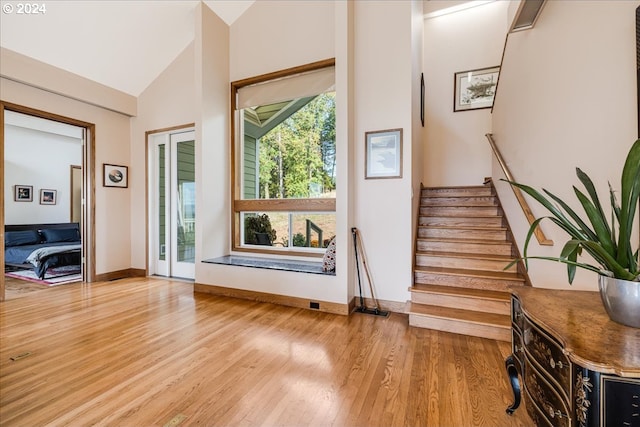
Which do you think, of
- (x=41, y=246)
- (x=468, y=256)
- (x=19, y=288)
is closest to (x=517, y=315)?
(x=468, y=256)

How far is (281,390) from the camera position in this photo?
5.71 feet

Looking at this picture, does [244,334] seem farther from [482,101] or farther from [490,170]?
[482,101]

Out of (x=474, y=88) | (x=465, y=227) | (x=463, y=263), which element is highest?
(x=474, y=88)

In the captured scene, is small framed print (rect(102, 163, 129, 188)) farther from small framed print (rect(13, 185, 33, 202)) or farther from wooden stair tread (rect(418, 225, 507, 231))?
wooden stair tread (rect(418, 225, 507, 231))

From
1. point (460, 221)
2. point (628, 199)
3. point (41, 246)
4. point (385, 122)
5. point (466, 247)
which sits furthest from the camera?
point (41, 246)

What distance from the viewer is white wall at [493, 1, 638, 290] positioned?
155 centimetres

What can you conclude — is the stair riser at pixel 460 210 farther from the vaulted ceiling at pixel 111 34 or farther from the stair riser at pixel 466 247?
the vaulted ceiling at pixel 111 34

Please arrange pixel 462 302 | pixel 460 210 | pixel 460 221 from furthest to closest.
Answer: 1. pixel 460 210
2. pixel 460 221
3. pixel 462 302

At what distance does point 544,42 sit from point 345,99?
1.77 m

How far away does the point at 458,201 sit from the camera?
13.4ft

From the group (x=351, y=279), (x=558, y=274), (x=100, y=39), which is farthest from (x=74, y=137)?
(x=558, y=274)

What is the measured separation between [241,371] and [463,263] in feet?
8.42

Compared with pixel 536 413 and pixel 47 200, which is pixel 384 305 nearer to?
pixel 536 413

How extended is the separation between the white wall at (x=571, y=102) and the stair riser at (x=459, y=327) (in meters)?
0.57
